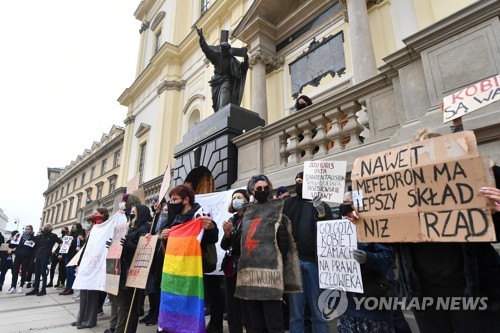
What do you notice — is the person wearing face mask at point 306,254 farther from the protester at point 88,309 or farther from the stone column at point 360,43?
the stone column at point 360,43

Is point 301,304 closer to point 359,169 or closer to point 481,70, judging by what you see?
point 359,169

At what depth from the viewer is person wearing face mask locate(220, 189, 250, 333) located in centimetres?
306

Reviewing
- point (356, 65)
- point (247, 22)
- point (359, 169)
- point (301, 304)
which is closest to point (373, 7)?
point (356, 65)

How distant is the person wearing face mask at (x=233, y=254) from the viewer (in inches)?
121

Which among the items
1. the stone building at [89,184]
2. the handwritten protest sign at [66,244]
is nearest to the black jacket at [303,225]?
the handwritten protest sign at [66,244]

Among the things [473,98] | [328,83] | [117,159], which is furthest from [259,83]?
[117,159]

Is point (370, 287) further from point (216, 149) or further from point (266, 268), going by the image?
point (216, 149)

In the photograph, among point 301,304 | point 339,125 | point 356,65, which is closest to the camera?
point 301,304

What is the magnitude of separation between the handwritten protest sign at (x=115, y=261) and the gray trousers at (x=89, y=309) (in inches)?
34.0

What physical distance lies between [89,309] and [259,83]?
29.9ft

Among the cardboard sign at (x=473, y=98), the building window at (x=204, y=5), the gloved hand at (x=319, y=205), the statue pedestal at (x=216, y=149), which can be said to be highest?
the building window at (x=204, y=5)

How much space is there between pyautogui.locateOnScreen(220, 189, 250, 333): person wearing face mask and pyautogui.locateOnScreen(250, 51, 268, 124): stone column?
7.67 m

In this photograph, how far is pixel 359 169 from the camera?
229 cm

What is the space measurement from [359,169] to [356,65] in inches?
249
